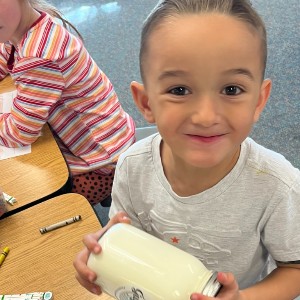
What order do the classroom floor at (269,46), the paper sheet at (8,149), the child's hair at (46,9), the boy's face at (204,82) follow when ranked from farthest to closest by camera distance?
the classroom floor at (269,46), the child's hair at (46,9), the paper sheet at (8,149), the boy's face at (204,82)

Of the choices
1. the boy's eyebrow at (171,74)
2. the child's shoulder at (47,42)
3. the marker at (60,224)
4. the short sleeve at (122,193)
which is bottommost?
the marker at (60,224)

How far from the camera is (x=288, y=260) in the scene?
724 mm

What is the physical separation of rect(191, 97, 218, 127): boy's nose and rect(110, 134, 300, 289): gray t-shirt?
17 cm

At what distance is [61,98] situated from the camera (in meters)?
1.29

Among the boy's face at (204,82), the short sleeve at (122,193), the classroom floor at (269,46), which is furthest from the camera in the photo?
the classroom floor at (269,46)

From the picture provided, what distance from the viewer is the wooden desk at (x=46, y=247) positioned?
86cm

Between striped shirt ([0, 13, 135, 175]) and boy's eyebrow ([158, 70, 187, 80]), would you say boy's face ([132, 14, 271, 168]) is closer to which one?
boy's eyebrow ([158, 70, 187, 80])

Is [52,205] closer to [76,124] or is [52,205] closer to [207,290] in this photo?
[76,124]

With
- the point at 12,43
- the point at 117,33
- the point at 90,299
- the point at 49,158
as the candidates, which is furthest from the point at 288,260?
the point at 117,33

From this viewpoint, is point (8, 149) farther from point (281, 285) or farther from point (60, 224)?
point (281, 285)

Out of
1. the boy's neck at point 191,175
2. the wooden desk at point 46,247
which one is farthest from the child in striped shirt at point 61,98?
the boy's neck at point 191,175

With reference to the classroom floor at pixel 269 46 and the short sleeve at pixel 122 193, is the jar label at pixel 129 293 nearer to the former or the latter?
the short sleeve at pixel 122 193

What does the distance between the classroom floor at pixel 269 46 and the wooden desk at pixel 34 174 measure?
1019 millimetres

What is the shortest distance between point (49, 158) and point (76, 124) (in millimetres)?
222
